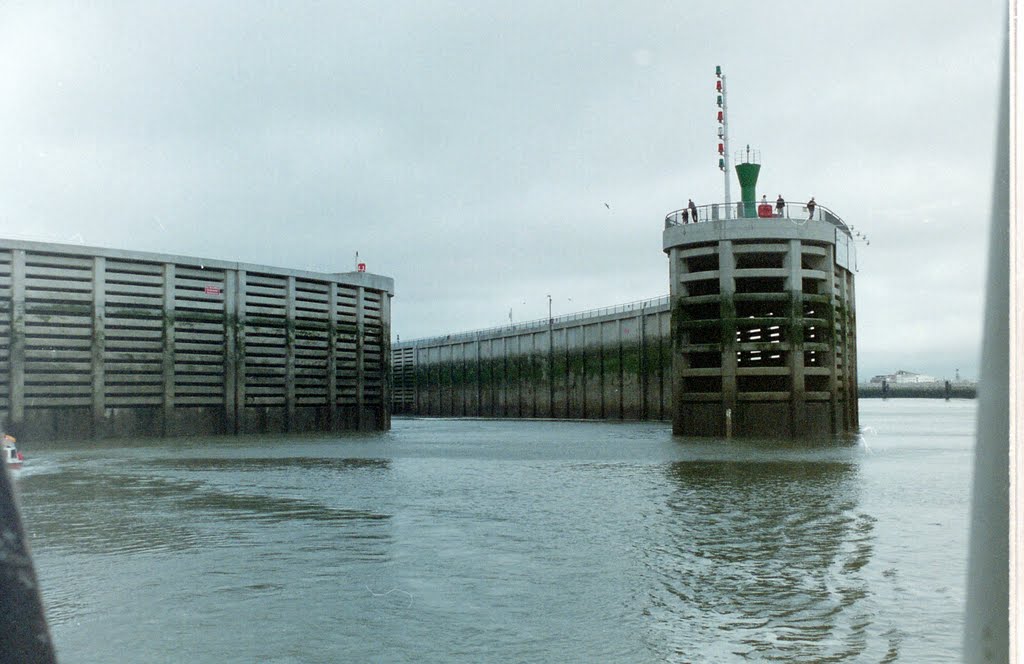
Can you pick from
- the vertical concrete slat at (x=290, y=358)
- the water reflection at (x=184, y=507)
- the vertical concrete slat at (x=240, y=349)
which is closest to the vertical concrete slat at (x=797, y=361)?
the water reflection at (x=184, y=507)

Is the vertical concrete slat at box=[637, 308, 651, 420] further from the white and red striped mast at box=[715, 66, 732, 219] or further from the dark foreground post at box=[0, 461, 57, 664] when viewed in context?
the dark foreground post at box=[0, 461, 57, 664]

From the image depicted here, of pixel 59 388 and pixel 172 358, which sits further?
pixel 172 358

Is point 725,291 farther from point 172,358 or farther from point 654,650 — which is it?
point 654,650

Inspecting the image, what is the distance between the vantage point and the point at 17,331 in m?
28.2

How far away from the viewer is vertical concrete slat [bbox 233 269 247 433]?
112 ft

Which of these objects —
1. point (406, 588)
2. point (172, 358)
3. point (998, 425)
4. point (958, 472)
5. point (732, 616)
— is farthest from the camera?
point (172, 358)

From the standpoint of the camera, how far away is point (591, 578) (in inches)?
299

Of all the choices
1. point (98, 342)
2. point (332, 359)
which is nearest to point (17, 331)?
point (98, 342)

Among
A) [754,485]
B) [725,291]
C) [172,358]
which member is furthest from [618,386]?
[754,485]

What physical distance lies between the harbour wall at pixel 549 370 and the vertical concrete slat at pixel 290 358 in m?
18.6

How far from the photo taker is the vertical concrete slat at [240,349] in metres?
34.0

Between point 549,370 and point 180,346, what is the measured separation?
93.6 feet

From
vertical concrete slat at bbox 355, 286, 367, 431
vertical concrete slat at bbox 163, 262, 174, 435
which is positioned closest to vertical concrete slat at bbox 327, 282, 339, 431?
vertical concrete slat at bbox 355, 286, 367, 431

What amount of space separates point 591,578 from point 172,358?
91.9 feet
